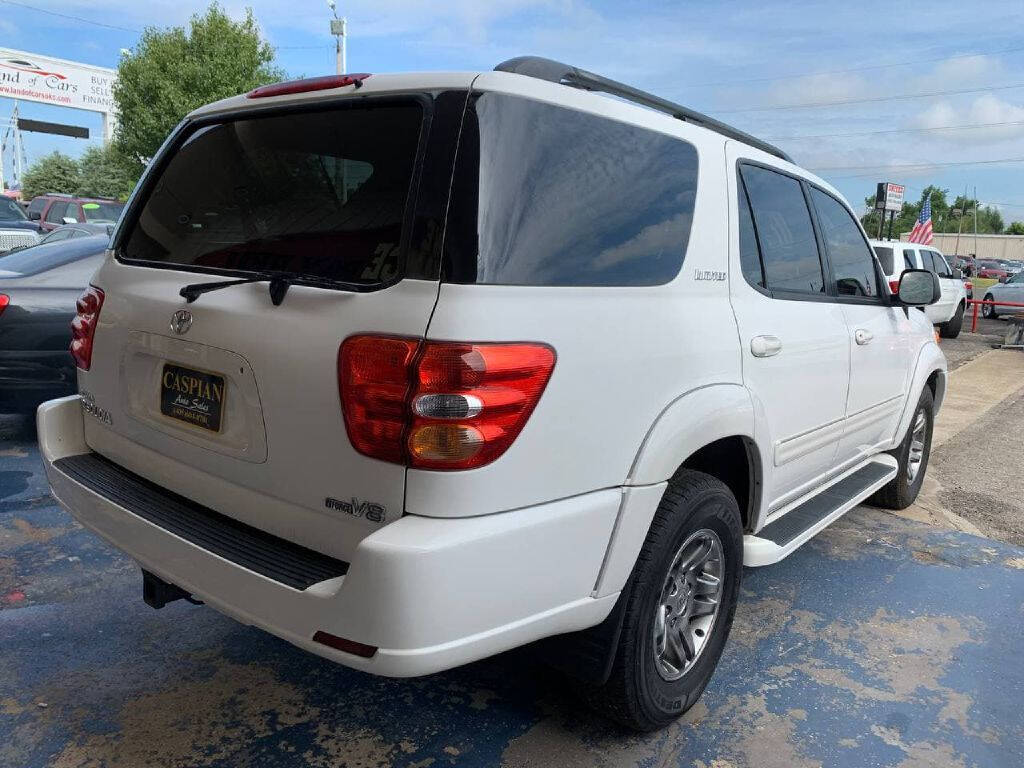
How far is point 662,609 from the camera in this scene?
2.54 metres

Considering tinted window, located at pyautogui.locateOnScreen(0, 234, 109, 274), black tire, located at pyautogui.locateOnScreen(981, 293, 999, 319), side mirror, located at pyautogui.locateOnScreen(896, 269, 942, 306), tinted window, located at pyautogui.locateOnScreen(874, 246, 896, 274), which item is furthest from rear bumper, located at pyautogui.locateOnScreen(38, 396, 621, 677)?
black tire, located at pyautogui.locateOnScreen(981, 293, 999, 319)

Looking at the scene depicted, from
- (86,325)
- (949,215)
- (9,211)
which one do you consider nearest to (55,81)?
(9,211)

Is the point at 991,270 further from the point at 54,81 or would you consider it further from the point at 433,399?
the point at 433,399

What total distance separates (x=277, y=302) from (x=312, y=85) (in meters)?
0.71

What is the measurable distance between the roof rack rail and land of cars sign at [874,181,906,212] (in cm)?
2479

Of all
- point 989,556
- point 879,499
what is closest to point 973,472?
point 879,499

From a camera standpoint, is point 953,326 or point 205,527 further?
point 953,326

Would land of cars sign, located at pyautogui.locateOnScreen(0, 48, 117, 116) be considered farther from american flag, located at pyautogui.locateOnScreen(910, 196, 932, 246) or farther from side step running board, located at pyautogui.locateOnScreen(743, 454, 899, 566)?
side step running board, located at pyautogui.locateOnScreen(743, 454, 899, 566)

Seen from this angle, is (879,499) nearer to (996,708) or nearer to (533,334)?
(996,708)

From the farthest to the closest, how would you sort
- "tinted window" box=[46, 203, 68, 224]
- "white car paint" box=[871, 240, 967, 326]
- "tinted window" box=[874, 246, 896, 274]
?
"tinted window" box=[46, 203, 68, 224] → "white car paint" box=[871, 240, 967, 326] → "tinted window" box=[874, 246, 896, 274]

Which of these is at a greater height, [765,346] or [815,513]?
[765,346]

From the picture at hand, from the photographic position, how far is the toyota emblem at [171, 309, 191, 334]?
2.31m

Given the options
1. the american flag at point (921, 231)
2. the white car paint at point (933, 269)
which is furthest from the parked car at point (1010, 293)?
the white car paint at point (933, 269)

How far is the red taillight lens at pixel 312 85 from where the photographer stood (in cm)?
229
